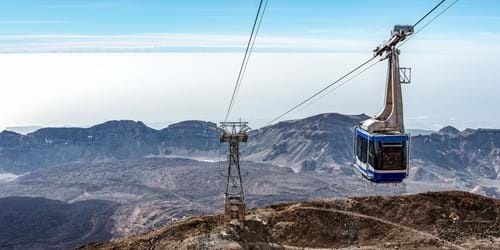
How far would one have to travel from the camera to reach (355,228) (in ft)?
111

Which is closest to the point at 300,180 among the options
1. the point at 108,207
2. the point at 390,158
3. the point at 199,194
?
the point at 199,194

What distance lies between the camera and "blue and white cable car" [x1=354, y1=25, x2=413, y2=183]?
2300 centimetres

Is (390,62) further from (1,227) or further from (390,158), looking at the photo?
(1,227)

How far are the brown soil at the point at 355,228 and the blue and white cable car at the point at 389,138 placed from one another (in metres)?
9.50

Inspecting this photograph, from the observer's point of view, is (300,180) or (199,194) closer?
(199,194)

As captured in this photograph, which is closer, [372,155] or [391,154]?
[391,154]

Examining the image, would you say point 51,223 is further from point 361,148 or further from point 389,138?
point 389,138

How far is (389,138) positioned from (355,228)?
488 inches

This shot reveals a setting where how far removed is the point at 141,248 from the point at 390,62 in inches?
742

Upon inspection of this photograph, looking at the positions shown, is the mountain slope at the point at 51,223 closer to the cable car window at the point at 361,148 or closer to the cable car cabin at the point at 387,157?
the cable car window at the point at 361,148

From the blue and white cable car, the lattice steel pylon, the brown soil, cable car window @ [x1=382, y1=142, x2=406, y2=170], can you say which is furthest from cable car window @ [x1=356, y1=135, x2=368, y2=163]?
the lattice steel pylon

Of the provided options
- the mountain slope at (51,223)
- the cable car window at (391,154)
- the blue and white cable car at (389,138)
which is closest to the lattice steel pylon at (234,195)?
the blue and white cable car at (389,138)

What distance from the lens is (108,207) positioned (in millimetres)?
159750

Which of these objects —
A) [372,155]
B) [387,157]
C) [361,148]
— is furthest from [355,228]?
[387,157]
